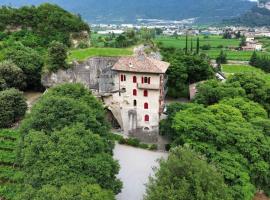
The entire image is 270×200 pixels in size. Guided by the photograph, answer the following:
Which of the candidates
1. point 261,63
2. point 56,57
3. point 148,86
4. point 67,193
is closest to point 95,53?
point 56,57

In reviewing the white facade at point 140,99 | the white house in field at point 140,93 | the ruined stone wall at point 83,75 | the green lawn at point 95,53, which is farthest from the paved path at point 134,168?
the green lawn at point 95,53

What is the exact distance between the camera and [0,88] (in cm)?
4947

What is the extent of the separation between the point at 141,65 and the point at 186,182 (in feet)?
70.6

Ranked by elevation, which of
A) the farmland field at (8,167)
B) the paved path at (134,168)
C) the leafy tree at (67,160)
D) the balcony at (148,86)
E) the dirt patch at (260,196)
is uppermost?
the balcony at (148,86)

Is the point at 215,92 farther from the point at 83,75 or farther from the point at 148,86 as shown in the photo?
the point at 83,75

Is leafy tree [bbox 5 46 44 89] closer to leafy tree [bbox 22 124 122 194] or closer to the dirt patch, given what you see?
leafy tree [bbox 22 124 122 194]

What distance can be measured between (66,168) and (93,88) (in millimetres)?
25633

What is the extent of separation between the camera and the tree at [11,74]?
5044cm

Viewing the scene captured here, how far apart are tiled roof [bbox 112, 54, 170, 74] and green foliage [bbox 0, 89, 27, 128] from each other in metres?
13.1

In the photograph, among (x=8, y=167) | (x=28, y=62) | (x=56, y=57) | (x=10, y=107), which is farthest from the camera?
(x=28, y=62)

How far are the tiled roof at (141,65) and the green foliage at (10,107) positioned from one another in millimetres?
13091

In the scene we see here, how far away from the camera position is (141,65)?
4550 centimetres

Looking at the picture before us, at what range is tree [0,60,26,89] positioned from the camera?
5044cm

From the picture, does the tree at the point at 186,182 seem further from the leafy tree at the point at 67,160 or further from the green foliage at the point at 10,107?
the green foliage at the point at 10,107
